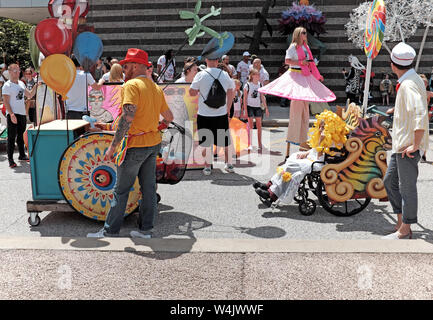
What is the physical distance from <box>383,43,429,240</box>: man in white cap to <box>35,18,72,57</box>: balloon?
10.4 feet

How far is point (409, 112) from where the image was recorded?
14.1ft

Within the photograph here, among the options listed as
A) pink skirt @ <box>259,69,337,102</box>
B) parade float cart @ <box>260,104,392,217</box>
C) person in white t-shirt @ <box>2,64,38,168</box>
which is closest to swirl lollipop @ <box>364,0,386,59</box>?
pink skirt @ <box>259,69,337,102</box>

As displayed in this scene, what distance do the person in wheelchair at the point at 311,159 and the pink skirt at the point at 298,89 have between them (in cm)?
168

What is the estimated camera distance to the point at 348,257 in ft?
13.2

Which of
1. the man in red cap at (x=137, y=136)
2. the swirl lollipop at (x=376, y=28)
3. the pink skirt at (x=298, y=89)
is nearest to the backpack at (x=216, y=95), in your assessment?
the pink skirt at (x=298, y=89)

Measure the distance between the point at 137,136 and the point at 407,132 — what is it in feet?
7.99

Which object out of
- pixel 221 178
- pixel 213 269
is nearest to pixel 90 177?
pixel 213 269

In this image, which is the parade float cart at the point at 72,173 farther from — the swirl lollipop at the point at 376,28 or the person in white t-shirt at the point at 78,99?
the swirl lollipop at the point at 376,28

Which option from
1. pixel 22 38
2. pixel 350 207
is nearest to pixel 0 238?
pixel 350 207

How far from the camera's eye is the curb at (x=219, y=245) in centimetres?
418

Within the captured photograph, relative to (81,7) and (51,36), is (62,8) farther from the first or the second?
(51,36)

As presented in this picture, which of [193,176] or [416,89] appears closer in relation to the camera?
[416,89]

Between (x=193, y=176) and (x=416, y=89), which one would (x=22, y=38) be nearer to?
(x=193, y=176)
